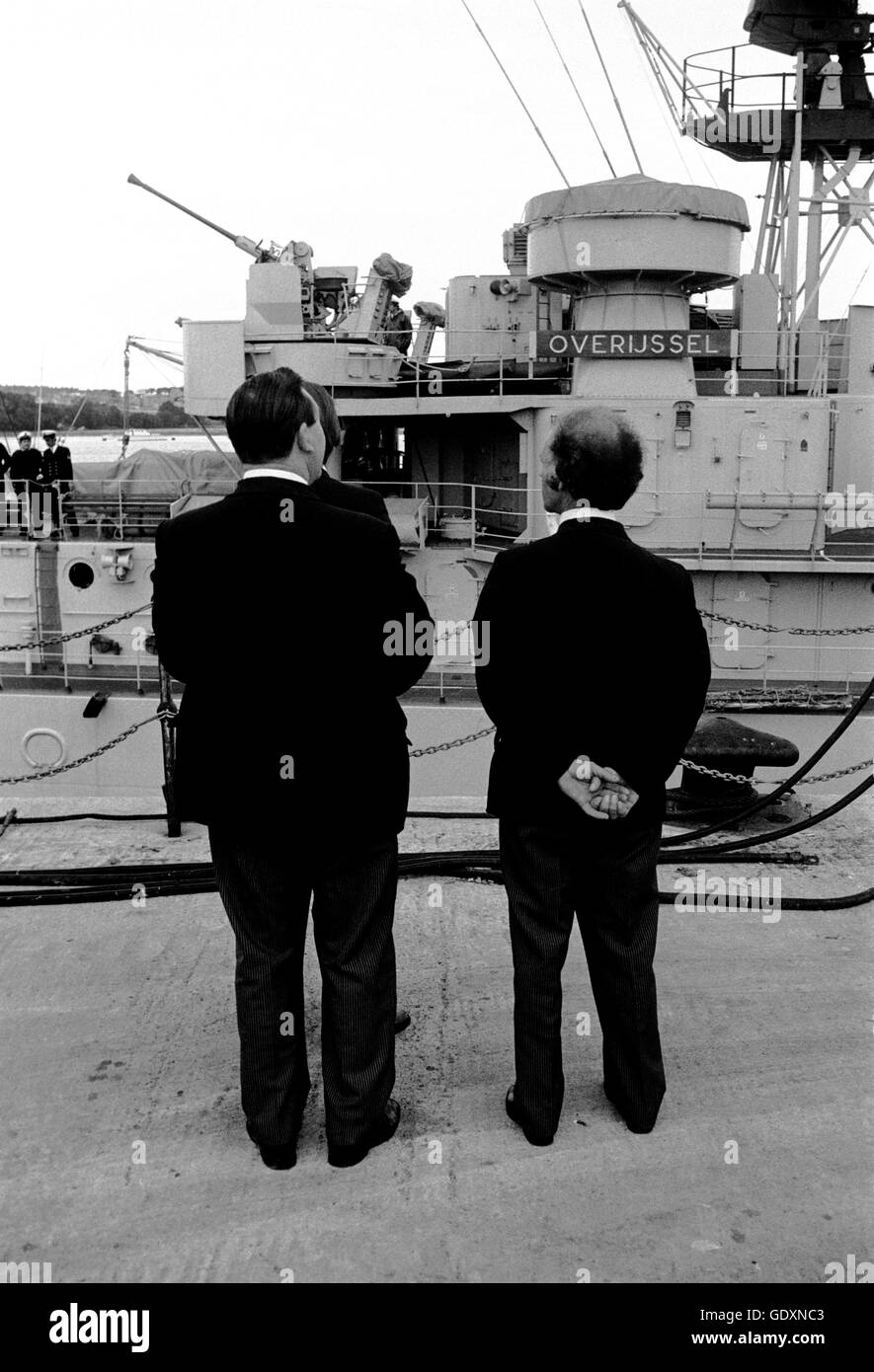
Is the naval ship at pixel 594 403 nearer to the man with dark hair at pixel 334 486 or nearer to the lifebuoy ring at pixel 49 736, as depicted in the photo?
the lifebuoy ring at pixel 49 736

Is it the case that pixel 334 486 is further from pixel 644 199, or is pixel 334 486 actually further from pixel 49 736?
pixel 644 199

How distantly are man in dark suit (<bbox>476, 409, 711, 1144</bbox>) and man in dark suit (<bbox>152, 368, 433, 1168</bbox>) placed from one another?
24 cm

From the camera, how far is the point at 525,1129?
2.84m

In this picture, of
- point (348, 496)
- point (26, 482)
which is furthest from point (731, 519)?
point (348, 496)

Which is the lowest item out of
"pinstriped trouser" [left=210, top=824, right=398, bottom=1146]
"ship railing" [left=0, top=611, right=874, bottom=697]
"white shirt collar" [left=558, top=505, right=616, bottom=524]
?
"ship railing" [left=0, top=611, right=874, bottom=697]

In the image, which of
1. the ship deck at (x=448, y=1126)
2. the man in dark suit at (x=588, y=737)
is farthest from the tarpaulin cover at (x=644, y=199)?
the man in dark suit at (x=588, y=737)

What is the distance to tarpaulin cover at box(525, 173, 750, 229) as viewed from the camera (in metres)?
12.7

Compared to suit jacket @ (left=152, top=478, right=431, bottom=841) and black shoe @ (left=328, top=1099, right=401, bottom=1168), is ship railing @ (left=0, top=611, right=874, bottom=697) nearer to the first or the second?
black shoe @ (left=328, top=1099, right=401, bottom=1168)

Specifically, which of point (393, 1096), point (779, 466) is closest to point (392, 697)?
point (393, 1096)

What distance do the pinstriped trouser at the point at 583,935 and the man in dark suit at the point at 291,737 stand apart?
0.97 feet

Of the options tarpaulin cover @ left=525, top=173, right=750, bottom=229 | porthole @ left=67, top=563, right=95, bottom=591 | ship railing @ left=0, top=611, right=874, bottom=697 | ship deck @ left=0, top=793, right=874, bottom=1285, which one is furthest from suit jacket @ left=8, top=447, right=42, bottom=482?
ship deck @ left=0, top=793, right=874, bottom=1285

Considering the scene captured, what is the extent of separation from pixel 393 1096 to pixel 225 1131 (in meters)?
0.40

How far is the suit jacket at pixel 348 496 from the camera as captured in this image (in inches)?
121

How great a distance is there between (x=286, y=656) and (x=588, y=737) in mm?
654
